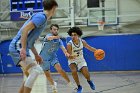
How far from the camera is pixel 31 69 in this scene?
5.45 m

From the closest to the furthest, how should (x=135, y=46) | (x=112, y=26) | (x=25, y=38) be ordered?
(x=25, y=38), (x=135, y=46), (x=112, y=26)

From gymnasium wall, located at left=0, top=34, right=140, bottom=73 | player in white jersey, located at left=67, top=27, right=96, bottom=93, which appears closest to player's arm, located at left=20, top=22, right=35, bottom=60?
player in white jersey, located at left=67, top=27, right=96, bottom=93

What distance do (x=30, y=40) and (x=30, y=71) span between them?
471 mm

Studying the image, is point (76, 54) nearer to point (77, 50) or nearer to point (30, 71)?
point (77, 50)

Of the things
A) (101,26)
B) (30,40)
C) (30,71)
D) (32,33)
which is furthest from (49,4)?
(101,26)

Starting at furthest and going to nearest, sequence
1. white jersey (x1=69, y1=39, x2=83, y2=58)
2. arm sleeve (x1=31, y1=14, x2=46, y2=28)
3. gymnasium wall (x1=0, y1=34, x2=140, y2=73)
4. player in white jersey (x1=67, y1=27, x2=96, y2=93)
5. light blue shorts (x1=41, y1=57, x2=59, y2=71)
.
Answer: gymnasium wall (x1=0, y1=34, x2=140, y2=73)
white jersey (x1=69, y1=39, x2=83, y2=58)
player in white jersey (x1=67, y1=27, x2=96, y2=93)
light blue shorts (x1=41, y1=57, x2=59, y2=71)
arm sleeve (x1=31, y1=14, x2=46, y2=28)

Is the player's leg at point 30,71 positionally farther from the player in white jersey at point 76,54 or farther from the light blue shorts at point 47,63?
the player in white jersey at point 76,54

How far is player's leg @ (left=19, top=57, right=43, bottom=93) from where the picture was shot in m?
5.39

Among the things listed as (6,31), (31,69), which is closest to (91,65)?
(6,31)

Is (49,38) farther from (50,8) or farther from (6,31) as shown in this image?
(6,31)

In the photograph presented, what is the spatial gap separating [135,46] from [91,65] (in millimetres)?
2015

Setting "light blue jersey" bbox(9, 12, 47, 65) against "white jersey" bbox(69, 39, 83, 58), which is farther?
"white jersey" bbox(69, 39, 83, 58)

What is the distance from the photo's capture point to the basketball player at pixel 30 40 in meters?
5.20

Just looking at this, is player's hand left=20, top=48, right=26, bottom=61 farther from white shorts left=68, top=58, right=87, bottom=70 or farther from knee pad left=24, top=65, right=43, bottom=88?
white shorts left=68, top=58, right=87, bottom=70
